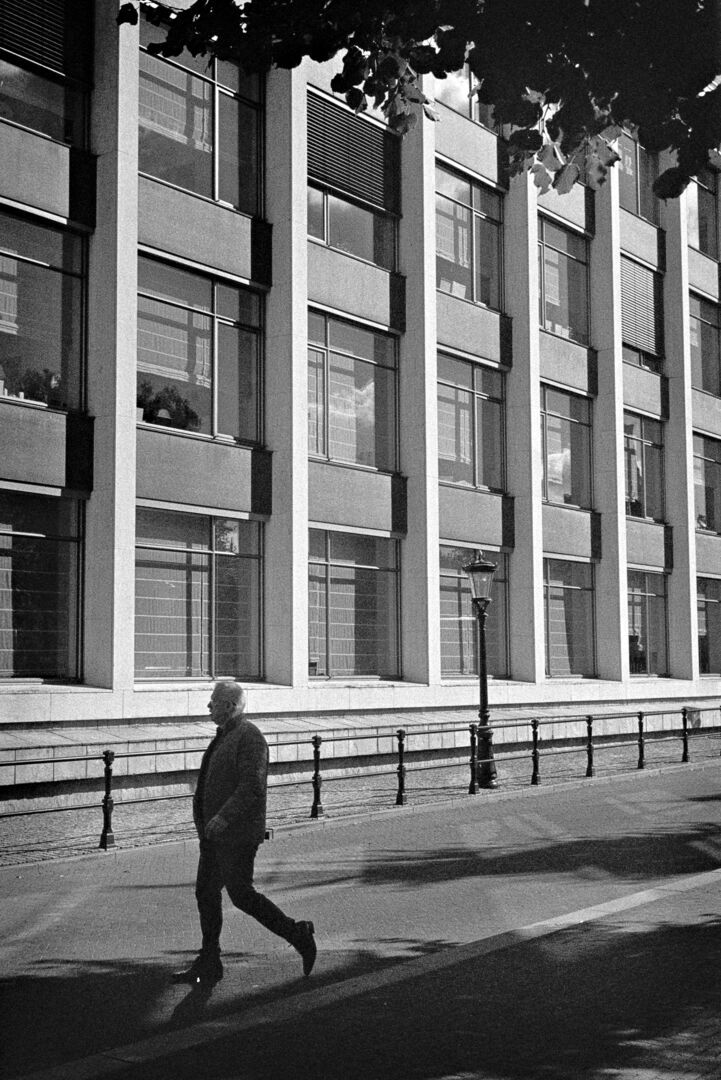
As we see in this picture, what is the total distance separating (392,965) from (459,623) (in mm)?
18582

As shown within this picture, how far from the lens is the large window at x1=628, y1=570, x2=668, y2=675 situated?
109 feet

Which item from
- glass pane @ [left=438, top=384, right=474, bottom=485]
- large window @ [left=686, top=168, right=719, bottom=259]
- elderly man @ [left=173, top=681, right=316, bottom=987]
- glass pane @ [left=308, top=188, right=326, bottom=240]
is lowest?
elderly man @ [left=173, top=681, right=316, bottom=987]

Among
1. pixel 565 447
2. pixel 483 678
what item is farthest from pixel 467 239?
pixel 483 678

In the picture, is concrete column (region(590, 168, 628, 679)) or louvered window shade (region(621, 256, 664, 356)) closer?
concrete column (region(590, 168, 628, 679))

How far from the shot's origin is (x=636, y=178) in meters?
34.6

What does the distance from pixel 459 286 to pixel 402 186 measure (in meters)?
2.75

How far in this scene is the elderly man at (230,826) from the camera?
25.0 feet

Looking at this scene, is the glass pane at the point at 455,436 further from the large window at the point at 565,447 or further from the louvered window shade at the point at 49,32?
the louvered window shade at the point at 49,32

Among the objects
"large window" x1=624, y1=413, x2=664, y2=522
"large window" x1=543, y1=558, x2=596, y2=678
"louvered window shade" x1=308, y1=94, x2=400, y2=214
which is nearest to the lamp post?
"louvered window shade" x1=308, y1=94, x2=400, y2=214

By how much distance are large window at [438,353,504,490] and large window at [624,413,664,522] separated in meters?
5.75

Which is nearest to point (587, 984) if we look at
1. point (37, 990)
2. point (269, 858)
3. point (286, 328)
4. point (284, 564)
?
point (37, 990)

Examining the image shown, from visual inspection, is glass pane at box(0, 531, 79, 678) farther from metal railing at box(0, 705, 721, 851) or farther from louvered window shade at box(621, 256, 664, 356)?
louvered window shade at box(621, 256, 664, 356)

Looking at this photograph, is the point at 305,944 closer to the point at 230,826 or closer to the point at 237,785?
the point at 230,826

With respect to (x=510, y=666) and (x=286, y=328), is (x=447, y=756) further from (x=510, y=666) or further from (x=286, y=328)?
(x=286, y=328)
